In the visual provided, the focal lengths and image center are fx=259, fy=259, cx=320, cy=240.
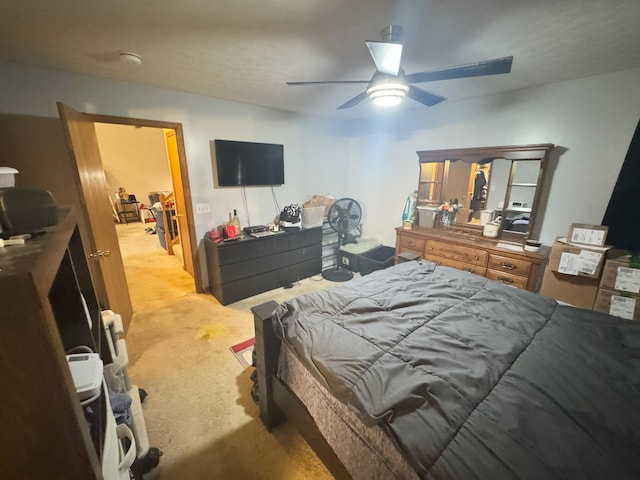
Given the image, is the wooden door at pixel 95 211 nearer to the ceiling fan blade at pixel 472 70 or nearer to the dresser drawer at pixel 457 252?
the ceiling fan blade at pixel 472 70

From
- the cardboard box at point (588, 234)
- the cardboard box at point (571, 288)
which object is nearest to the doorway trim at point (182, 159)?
the cardboard box at point (571, 288)

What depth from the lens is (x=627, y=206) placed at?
81.2 inches

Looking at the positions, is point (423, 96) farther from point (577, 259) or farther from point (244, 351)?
point (244, 351)

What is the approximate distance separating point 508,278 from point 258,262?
8.49 ft

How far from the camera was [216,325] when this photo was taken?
2539 mm

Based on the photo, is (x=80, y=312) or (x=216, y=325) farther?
(x=216, y=325)

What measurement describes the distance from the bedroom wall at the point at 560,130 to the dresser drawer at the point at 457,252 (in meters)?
0.63

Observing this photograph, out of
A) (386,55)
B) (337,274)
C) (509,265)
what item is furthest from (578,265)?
(337,274)

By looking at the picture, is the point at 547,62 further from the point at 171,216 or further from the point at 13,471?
the point at 171,216

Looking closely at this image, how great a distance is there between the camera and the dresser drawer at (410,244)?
10.3 ft

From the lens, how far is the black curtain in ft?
6.58

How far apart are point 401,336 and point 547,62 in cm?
223

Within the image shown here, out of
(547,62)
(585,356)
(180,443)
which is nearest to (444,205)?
(547,62)

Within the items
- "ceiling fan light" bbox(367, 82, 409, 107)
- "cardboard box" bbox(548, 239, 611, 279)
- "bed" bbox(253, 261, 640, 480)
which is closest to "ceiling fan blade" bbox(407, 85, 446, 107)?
"ceiling fan light" bbox(367, 82, 409, 107)
